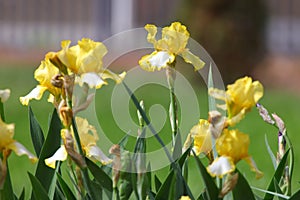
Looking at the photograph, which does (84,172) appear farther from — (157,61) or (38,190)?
(157,61)

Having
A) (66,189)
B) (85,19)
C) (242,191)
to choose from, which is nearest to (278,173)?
(242,191)

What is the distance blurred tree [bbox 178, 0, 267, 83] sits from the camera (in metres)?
9.16

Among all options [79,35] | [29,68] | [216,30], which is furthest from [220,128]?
[79,35]

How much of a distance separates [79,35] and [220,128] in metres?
12.3

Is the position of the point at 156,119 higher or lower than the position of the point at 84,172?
lower

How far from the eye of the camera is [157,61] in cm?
136

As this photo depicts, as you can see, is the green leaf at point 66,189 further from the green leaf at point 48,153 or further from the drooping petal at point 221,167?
the drooping petal at point 221,167

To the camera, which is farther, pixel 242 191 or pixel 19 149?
pixel 242 191

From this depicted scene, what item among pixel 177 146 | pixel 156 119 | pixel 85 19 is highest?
pixel 177 146

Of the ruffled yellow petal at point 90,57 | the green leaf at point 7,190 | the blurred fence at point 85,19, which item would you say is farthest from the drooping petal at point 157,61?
the blurred fence at point 85,19

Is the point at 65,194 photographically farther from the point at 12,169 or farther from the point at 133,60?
the point at 133,60

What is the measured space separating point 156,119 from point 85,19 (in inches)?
371

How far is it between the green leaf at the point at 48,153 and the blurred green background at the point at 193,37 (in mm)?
264

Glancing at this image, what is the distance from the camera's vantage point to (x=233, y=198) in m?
1.38
